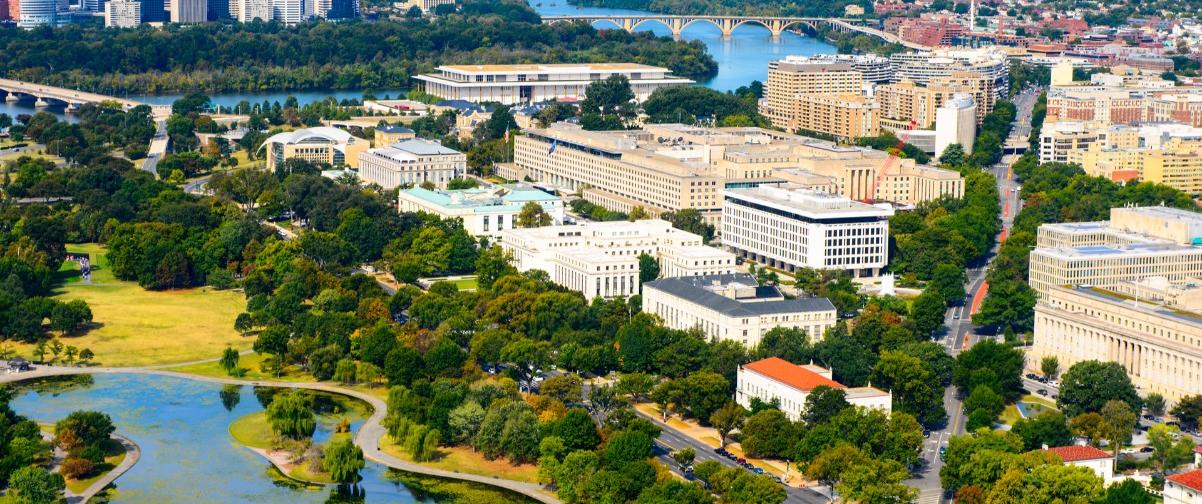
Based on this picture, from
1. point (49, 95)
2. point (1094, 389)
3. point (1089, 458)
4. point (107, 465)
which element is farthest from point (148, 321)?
point (49, 95)

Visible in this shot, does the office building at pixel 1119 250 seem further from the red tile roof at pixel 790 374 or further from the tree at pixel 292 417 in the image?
the tree at pixel 292 417

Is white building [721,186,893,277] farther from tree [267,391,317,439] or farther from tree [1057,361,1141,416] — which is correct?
tree [267,391,317,439]

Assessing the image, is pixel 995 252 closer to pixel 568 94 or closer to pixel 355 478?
pixel 355 478

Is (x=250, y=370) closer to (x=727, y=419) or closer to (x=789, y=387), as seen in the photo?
(x=727, y=419)

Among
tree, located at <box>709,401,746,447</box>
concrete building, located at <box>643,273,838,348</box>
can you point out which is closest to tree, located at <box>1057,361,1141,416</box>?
concrete building, located at <box>643,273,838,348</box>

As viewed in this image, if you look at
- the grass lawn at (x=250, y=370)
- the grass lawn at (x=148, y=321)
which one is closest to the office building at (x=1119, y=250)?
the grass lawn at (x=250, y=370)

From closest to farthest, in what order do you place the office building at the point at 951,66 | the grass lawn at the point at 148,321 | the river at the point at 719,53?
the grass lawn at the point at 148,321 < the office building at the point at 951,66 < the river at the point at 719,53
